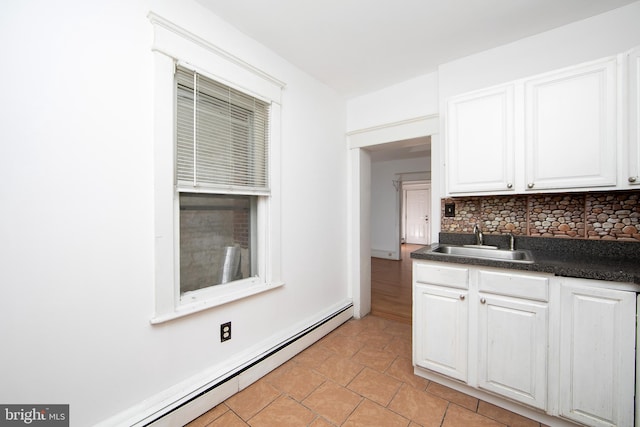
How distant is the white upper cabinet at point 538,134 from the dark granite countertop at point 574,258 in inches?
17.8

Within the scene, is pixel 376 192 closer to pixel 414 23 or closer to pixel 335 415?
pixel 414 23

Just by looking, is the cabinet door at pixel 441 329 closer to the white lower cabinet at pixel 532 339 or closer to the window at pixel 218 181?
the white lower cabinet at pixel 532 339

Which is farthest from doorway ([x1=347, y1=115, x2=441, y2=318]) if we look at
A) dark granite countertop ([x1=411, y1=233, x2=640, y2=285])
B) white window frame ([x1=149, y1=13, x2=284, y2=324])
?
white window frame ([x1=149, y1=13, x2=284, y2=324])

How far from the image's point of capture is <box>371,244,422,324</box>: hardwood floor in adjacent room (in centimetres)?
312

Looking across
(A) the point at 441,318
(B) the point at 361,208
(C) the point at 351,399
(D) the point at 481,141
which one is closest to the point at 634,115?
(D) the point at 481,141

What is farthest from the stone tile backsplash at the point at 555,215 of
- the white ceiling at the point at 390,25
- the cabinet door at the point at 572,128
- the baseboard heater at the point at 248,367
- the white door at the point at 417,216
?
the white door at the point at 417,216

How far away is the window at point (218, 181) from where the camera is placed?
5.20 ft

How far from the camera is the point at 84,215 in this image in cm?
119

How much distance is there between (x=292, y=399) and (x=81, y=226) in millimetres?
1565

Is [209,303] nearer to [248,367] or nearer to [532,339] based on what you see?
[248,367]

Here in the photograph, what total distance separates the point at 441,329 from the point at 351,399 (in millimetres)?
772

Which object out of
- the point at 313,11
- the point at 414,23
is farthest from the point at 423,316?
the point at 313,11

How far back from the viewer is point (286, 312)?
222 cm

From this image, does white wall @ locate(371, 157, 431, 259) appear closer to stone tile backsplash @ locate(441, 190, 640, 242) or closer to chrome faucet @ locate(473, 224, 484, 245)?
stone tile backsplash @ locate(441, 190, 640, 242)
